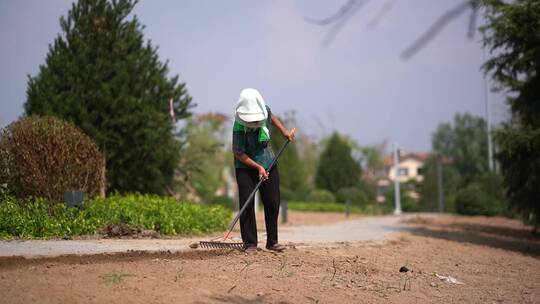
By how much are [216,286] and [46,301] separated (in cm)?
139

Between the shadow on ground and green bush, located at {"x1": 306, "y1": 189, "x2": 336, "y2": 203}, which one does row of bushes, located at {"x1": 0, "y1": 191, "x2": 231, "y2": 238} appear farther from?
green bush, located at {"x1": 306, "y1": 189, "x2": 336, "y2": 203}

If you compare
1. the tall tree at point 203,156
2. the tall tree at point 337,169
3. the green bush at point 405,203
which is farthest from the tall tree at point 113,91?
the green bush at point 405,203

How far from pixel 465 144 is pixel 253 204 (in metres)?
68.8

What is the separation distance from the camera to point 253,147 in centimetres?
649

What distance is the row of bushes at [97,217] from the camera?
7605 mm

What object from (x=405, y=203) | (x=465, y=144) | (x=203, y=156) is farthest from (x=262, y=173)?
(x=465, y=144)

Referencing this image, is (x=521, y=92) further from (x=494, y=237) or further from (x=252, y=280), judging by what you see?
(x=252, y=280)

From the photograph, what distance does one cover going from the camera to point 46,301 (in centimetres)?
413

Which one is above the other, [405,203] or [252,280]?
[252,280]

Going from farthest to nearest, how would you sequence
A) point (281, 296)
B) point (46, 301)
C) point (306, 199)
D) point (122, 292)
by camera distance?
point (306, 199), point (281, 296), point (122, 292), point (46, 301)

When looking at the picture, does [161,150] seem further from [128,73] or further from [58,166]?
[58,166]

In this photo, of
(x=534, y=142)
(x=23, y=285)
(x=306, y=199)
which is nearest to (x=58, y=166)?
(x=23, y=285)

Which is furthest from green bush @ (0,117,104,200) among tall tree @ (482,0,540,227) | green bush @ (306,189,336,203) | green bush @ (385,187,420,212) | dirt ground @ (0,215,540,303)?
green bush @ (385,187,420,212)

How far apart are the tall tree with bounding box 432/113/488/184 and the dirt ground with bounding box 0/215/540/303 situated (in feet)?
180
